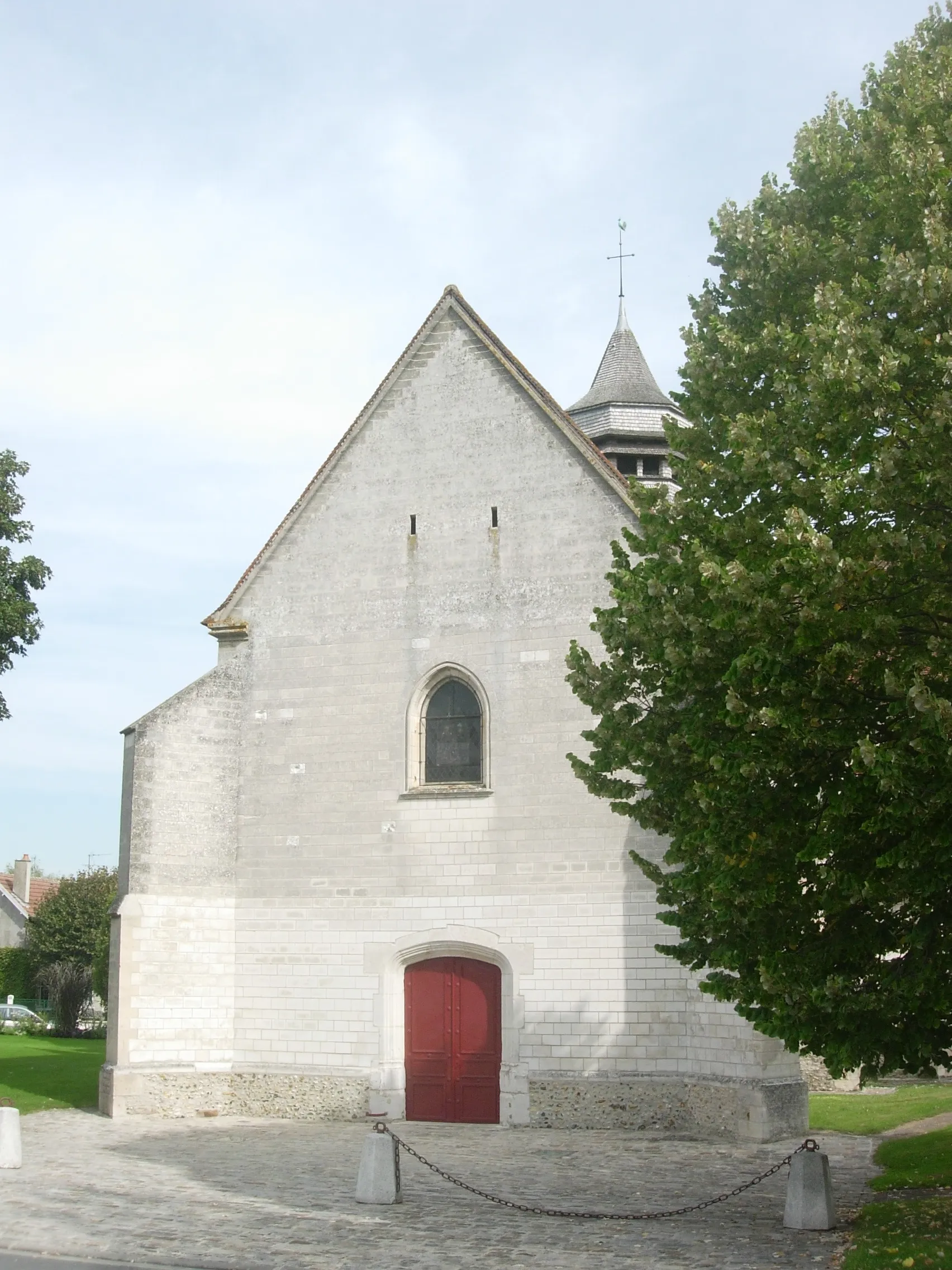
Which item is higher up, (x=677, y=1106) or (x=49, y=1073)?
(x=677, y=1106)

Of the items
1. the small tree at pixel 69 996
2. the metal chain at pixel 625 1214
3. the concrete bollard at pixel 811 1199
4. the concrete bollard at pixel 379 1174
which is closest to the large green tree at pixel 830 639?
the concrete bollard at pixel 811 1199

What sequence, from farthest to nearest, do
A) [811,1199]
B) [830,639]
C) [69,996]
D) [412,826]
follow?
[69,996] < [412,826] < [811,1199] < [830,639]

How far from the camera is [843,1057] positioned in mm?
9031

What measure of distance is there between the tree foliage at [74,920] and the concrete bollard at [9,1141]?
30527 millimetres

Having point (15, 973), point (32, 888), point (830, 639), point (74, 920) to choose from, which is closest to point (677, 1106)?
point (830, 639)

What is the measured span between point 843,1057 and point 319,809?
1042cm

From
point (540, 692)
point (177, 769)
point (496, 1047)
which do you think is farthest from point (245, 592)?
point (496, 1047)

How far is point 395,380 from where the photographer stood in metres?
19.2

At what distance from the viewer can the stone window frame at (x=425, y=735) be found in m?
17.6

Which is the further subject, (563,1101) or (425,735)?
(425,735)

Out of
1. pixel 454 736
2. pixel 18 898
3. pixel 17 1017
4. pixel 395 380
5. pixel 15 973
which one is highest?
pixel 395 380

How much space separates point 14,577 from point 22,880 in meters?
39.4

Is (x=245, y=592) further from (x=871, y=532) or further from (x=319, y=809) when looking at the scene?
(x=871, y=532)

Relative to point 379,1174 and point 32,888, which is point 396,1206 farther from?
point 32,888
